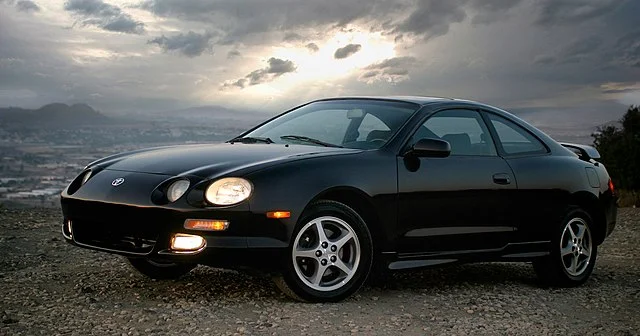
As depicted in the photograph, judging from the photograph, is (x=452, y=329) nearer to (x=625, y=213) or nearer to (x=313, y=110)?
(x=313, y=110)

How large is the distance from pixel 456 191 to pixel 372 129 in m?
0.81

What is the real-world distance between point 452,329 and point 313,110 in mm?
2601

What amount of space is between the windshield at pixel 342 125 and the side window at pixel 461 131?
197mm

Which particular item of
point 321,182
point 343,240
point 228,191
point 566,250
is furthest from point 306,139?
point 566,250

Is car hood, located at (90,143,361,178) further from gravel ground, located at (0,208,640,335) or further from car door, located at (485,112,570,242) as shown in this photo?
car door, located at (485,112,570,242)

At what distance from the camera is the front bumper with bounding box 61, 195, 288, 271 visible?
17.7 ft

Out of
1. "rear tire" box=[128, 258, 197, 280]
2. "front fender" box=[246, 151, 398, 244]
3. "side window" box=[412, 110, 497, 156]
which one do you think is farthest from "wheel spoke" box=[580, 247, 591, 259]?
"rear tire" box=[128, 258, 197, 280]

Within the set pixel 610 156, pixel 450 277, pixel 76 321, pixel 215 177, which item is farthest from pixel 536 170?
pixel 610 156

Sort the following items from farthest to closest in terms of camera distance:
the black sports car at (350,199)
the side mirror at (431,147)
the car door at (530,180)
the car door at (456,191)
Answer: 1. the car door at (530,180)
2. the car door at (456,191)
3. the side mirror at (431,147)
4. the black sports car at (350,199)

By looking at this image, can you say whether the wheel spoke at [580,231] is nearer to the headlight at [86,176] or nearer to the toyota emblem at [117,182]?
the toyota emblem at [117,182]

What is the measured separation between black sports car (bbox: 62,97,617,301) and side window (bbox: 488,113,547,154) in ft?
0.05

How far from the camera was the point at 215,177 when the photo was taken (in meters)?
5.50

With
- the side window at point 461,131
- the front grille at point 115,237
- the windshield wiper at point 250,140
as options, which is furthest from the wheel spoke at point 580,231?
the front grille at point 115,237

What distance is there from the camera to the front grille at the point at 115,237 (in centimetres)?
555
